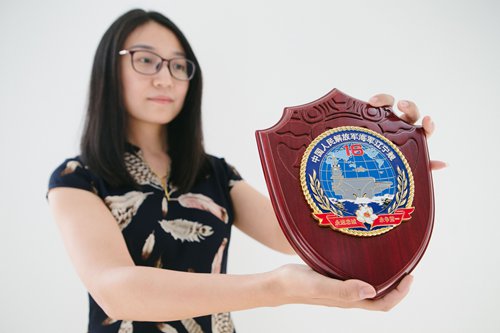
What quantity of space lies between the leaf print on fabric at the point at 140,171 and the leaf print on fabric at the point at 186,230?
0.13m

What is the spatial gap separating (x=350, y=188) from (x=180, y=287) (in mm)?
435

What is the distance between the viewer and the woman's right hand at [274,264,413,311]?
0.71 m

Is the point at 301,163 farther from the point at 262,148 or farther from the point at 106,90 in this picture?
the point at 106,90

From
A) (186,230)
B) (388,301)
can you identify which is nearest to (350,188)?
(388,301)

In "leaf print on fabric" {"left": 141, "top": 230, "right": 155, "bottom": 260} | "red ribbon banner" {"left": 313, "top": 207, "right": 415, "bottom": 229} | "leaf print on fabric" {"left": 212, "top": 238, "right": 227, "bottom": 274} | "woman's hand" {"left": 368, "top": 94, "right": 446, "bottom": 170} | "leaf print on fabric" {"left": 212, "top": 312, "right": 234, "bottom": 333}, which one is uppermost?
"woman's hand" {"left": 368, "top": 94, "right": 446, "bottom": 170}

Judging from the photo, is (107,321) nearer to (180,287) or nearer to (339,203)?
(180,287)

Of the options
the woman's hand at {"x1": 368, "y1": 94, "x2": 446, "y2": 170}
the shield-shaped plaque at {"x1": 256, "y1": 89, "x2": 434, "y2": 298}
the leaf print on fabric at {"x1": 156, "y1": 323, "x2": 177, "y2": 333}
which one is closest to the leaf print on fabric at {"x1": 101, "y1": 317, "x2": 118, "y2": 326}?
the leaf print on fabric at {"x1": 156, "y1": 323, "x2": 177, "y2": 333}

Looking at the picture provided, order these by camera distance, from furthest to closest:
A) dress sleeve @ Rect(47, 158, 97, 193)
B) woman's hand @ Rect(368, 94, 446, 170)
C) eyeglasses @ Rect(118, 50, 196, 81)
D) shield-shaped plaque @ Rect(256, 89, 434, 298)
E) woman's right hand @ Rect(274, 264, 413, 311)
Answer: eyeglasses @ Rect(118, 50, 196, 81) < dress sleeve @ Rect(47, 158, 97, 193) < woman's hand @ Rect(368, 94, 446, 170) < shield-shaped plaque @ Rect(256, 89, 434, 298) < woman's right hand @ Rect(274, 264, 413, 311)

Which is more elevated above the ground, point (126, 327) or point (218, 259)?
point (218, 259)

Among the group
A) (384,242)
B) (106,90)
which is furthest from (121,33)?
(384,242)

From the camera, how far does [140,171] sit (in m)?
1.35

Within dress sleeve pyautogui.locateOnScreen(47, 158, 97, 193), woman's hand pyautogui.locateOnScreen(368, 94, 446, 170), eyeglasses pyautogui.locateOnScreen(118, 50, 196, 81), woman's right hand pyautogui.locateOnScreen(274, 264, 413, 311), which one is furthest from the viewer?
eyeglasses pyautogui.locateOnScreen(118, 50, 196, 81)

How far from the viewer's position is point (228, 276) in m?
0.86

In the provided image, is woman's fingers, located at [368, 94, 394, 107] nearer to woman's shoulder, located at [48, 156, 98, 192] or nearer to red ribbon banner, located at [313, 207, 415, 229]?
red ribbon banner, located at [313, 207, 415, 229]
